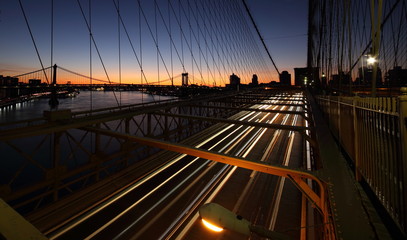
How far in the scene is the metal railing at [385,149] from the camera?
1905 mm

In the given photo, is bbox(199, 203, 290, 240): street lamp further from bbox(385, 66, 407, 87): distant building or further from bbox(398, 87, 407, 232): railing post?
bbox(385, 66, 407, 87): distant building

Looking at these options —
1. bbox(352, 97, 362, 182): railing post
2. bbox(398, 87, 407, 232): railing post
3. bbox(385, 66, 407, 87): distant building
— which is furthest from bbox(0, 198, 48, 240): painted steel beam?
bbox(385, 66, 407, 87): distant building

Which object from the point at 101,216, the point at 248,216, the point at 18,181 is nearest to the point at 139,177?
the point at 101,216

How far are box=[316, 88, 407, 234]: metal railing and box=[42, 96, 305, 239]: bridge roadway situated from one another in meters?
2.96

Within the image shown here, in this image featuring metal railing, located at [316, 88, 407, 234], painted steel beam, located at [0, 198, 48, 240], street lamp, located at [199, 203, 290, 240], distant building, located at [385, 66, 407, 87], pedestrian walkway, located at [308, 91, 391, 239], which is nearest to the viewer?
painted steel beam, located at [0, 198, 48, 240]

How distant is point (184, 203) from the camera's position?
6508 millimetres

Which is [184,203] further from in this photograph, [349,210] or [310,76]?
[310,76]

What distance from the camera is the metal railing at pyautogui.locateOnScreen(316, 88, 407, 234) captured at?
1.91 meters

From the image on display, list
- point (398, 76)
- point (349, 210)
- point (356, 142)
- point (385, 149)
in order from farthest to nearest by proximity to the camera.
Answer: point (398, 76) → point (356, 142) → point (385, 149) → point (349, 210)

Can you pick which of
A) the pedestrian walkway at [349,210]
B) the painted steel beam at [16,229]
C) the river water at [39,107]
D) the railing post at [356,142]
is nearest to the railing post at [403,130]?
the pedestrian walkway at [349,210]

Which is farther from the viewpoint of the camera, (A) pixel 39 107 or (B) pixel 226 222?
(A) pixel 39 107

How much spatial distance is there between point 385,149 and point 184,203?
18.5 ft

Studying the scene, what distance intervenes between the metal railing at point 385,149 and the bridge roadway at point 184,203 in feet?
9.70

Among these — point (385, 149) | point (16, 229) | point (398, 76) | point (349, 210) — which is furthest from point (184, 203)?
point (398, 76)
